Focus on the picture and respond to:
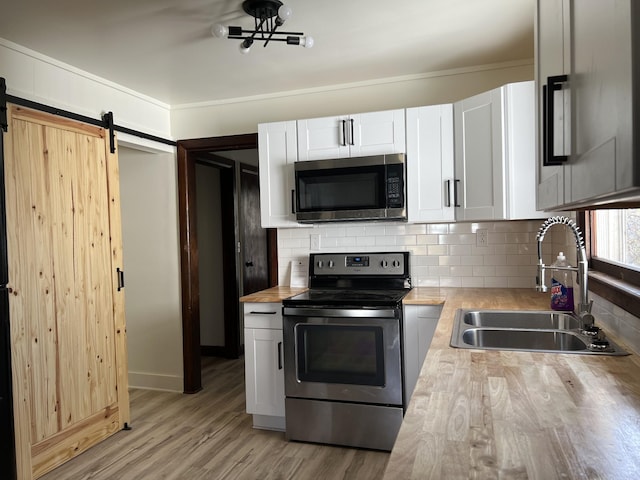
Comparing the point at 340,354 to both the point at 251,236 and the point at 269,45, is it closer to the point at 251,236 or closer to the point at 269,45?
the point at 269,45

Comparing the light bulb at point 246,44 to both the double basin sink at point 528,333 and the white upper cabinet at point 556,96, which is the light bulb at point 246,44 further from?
the double basin sink at point 528,333

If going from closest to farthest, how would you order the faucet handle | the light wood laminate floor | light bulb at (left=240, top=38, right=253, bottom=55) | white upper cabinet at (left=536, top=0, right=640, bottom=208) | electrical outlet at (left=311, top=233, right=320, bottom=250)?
white upper cabinet at (left=536, top=0, right=640, bottom=208), the faucet handle, light bulb at (left=240, top=38, right=253, bottom=55), the light wood laminate floor, electrical outlet at (left=311, top=233, right=320, bottom=250)


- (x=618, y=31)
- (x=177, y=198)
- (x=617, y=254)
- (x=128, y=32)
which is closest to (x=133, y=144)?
(x=177, y=198)

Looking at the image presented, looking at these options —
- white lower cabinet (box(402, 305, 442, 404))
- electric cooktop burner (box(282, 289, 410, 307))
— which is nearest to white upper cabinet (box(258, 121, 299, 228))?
electric cooktop burner (box(282, 289, 410, 307))

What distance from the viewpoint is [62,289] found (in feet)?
8.93

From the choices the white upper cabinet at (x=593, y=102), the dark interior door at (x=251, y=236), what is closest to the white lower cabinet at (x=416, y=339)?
the white upper cabinet at (x=593, y=102)

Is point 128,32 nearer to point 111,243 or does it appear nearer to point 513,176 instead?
point 111,243

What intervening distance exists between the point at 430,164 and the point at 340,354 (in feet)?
4.11

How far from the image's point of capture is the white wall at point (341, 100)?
3127mm

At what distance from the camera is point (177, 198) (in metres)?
3.85

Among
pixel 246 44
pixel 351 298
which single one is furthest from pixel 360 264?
pixel 246 44

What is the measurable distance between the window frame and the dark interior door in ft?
11.2

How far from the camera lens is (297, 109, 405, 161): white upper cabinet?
299 cm

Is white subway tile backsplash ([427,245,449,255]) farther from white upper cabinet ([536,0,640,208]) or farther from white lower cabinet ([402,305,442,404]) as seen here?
white upper cabinet ([536,0,640,208])
